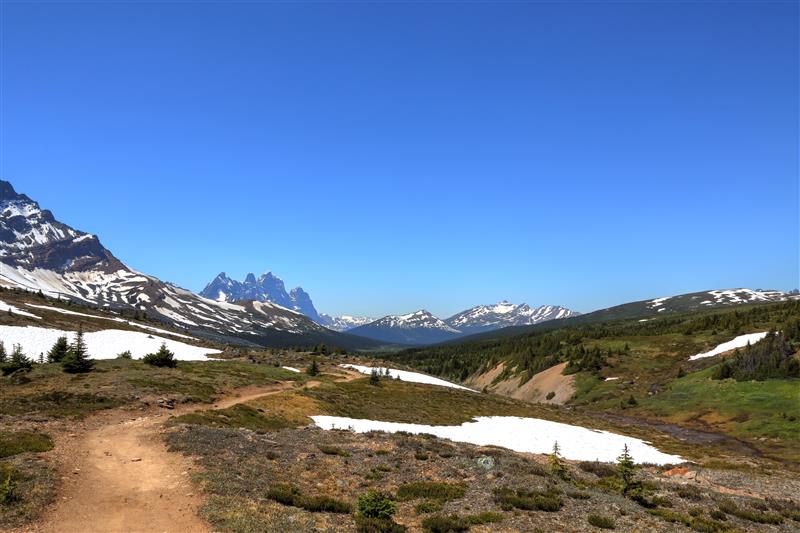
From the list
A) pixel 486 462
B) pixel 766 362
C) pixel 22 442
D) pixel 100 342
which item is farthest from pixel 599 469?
pixel 100 342

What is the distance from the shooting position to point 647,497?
25422 mm

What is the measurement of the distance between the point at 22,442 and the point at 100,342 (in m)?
72.0

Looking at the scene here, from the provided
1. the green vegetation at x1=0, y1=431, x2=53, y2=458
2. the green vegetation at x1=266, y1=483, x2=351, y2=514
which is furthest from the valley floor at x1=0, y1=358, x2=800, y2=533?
the green vegetation at x1=0, y1=431, x2=53, y2=458

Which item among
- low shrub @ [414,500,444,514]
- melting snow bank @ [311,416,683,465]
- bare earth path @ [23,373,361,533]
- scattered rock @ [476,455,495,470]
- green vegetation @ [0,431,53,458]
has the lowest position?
melting snow bank @ [311,416,683,465]

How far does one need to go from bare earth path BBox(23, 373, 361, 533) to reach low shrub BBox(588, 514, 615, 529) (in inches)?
626

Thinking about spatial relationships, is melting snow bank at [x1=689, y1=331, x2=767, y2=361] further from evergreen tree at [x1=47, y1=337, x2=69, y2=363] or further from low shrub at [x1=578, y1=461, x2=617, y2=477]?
evergreen tree at [x1=47, y1=337, x2=69, y2=363]

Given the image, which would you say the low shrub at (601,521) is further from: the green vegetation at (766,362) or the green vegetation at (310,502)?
the green vegetation at (766,362)

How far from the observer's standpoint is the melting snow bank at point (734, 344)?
103 meters

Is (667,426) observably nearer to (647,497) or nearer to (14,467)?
(647,497)

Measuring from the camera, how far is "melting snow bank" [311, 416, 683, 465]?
44125mm

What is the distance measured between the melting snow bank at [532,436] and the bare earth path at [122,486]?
59.4ft

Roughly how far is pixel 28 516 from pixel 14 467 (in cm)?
556

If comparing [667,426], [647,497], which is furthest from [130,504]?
[667,426]

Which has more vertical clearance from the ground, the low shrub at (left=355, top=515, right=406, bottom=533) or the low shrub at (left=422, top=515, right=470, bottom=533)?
the low shrub at (left=355, top=515, right=406, bottom=533)
